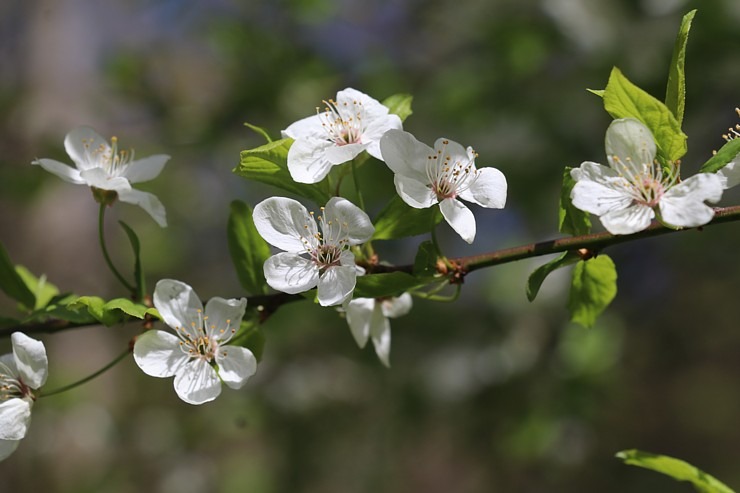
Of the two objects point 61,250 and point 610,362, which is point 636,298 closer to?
point 610,362

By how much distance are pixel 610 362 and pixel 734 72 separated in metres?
0.70

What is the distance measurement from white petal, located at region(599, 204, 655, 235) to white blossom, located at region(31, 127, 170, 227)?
1.39ft

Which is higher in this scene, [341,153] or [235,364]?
[341,153]

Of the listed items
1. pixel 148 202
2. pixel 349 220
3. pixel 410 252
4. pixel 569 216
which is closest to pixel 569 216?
pixel 569 216

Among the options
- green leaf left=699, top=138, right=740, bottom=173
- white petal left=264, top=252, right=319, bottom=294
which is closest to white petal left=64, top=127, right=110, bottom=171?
white petal left=264, top=252, right=319, bottom=294

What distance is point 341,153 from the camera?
2.36 feet

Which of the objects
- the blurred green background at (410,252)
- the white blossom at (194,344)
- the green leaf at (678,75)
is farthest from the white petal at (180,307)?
the blurred green background at (410,252)

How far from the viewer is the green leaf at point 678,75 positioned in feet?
2.23

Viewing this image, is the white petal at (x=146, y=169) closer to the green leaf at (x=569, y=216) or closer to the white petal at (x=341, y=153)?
the white petal at (x=341, y=153)

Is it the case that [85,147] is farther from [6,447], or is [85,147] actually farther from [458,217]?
[458,217]

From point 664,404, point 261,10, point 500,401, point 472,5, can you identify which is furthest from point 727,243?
point 664,404

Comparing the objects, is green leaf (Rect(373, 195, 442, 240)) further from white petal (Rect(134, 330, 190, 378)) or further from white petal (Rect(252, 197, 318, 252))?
white petal (Rect(134, 330, 190, 378))

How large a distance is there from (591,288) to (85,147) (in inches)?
22.6

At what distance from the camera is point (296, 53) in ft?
7.20
